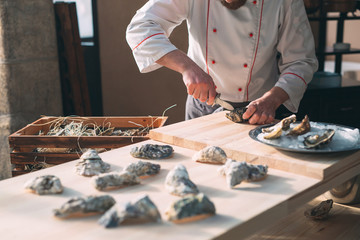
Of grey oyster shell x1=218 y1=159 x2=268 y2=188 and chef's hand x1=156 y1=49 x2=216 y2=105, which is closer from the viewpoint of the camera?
grey oyster shell x1=218 y1=159 x2=268 y2=188

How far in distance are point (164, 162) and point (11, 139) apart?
0.92 meters

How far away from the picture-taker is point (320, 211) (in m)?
1.33

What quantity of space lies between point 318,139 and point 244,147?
0.71 feet

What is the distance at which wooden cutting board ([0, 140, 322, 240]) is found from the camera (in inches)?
32.9

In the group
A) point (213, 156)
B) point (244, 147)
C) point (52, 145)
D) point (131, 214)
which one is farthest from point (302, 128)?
point (52, 145)

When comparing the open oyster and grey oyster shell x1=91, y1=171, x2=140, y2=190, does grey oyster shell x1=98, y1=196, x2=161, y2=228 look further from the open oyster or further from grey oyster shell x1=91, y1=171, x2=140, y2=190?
the open oyster

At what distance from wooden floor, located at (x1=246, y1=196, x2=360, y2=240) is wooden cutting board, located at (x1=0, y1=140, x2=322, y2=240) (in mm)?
232

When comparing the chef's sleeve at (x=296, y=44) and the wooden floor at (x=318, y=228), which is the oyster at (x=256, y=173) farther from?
the chef's sleeve at (x=296, y=44)

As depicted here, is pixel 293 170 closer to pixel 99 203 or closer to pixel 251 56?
pixel 99 203

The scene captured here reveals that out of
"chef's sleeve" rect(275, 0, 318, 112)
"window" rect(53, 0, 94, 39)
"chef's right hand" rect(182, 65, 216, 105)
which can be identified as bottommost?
"chef's right hand" rect(182, 65, 216, 105)

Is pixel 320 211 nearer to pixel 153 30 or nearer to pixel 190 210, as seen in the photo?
pixel 190 210

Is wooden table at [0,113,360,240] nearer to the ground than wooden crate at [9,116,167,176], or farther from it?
farther from it

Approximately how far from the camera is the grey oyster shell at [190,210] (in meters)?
0.86

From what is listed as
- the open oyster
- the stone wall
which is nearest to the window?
the stone wall
